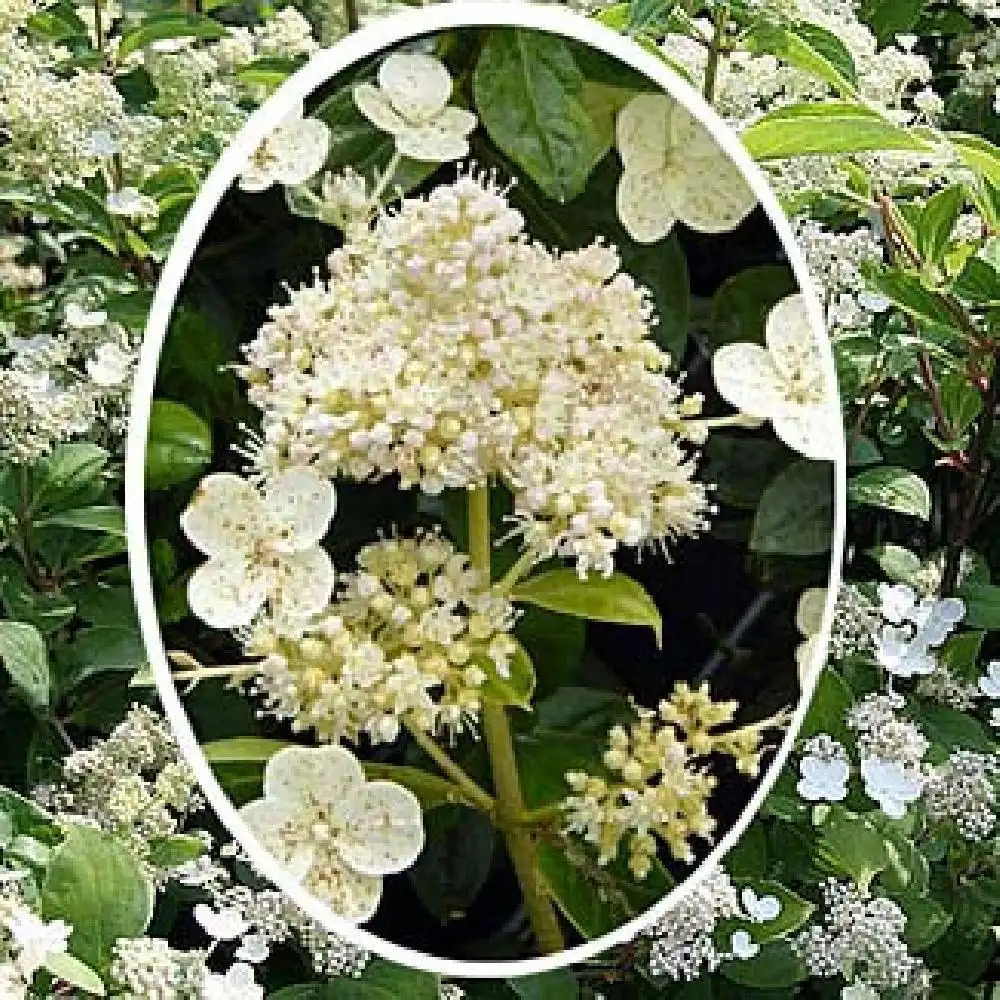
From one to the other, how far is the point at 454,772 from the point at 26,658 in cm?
26

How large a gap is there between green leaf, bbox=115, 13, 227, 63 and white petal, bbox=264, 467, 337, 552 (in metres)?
0.43

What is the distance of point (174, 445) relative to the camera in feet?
2.71

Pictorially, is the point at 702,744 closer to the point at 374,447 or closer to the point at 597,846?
the point at 597,846

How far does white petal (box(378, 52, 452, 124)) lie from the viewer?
0.83 metres

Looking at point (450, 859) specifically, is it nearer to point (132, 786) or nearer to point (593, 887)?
point (593, 887)

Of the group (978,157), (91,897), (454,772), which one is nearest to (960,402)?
(978,157)

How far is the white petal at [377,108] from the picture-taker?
82cm

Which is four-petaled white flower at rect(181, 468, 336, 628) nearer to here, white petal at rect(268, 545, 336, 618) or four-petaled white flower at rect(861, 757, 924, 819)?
white petal at rect(268, 545, 336, 618)

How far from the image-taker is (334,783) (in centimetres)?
86

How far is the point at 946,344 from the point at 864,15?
31 cm

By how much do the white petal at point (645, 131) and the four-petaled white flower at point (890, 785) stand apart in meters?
0.30

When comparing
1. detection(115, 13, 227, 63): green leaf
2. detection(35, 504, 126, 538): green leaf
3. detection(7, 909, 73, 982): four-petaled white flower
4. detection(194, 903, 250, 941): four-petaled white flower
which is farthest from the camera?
detection(115, 13, 227, 63): green leaf

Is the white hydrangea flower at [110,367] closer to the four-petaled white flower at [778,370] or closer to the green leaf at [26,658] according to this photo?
the green leaf at [26,658]

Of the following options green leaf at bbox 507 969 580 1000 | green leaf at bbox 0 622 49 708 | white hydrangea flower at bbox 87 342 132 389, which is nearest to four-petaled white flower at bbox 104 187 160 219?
white hydrangea flower at bbox 87 342 132 389
